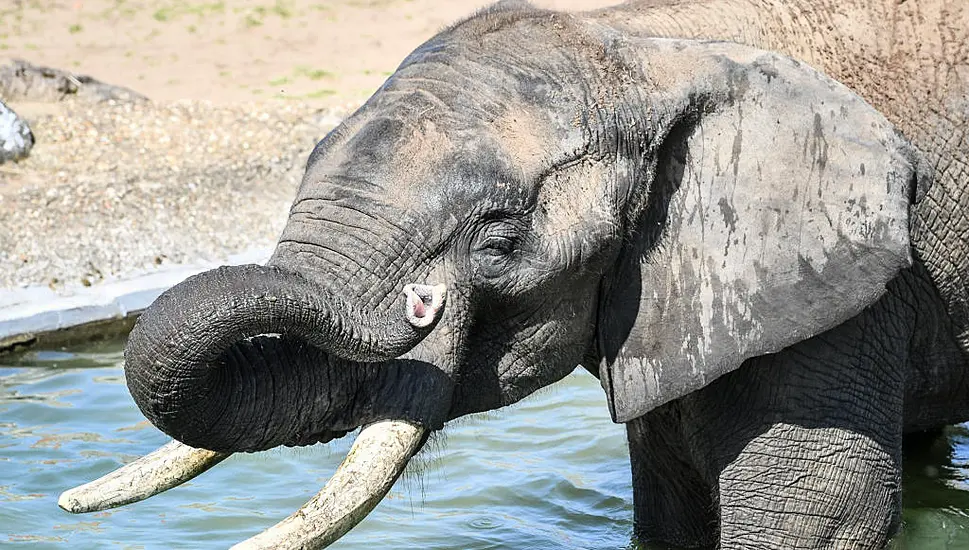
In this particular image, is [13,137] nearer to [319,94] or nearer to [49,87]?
[49,87]

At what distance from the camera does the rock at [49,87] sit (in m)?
13.7

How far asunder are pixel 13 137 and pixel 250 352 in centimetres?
888

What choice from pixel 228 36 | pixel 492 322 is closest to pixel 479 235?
pixel 492 322

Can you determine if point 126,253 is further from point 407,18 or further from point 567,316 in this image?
point 407,18

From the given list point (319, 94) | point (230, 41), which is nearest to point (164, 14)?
point (230, 41)

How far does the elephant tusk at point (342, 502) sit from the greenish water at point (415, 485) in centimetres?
239

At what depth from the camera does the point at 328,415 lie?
368 cm

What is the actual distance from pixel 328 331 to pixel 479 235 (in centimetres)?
52

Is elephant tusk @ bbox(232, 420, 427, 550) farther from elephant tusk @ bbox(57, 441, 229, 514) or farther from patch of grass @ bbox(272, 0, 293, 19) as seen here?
patch of grass @ bbox(272, 0, 293, 19)

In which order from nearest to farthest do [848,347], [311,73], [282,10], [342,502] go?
1. [342,502]
2. [848,347]
3. [311,73]
4. [282,10]

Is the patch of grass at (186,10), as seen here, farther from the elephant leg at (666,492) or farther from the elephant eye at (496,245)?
the elephant eye at (496,245)

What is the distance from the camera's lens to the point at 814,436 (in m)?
4.29

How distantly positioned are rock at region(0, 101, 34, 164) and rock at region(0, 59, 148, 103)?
1.78m

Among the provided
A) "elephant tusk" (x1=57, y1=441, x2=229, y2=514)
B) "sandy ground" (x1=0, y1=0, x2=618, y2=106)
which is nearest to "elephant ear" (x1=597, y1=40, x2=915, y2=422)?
"elephant tusk" (x1=57, y1=441, x2=229, y2=514)
